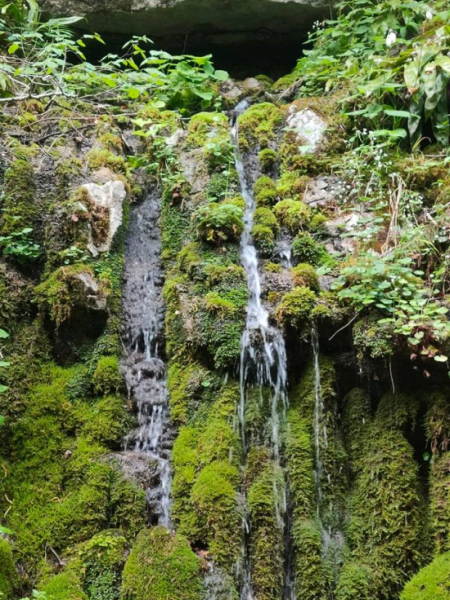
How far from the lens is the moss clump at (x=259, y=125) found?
7.99 meters

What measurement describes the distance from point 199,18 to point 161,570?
366 inches

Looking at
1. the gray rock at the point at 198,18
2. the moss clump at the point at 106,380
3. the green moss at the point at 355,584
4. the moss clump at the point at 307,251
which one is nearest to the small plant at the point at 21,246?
the moss clump at the point at 106,380

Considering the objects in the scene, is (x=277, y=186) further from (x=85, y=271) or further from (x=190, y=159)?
(x=85, y=271)

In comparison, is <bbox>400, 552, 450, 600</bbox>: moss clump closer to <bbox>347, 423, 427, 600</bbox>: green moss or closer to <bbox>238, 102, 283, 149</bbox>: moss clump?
<bbox>347, 423, 427, 600</bbox>: green moss

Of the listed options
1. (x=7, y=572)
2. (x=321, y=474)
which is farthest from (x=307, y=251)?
(x=7, y=572)

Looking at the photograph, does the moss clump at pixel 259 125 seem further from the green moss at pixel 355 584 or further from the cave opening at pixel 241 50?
the green moss at pixel 355 584

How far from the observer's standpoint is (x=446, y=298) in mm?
4770

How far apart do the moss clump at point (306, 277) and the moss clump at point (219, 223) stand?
98cm

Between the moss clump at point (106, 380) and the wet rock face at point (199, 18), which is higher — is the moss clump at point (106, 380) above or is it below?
below

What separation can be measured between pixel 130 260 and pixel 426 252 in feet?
10.9

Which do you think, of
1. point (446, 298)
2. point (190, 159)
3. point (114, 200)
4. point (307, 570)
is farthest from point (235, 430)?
point (190, 159)

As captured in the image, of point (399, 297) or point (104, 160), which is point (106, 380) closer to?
point (399, 297)

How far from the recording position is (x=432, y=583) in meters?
3.75

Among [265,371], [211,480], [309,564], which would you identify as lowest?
[309,564]
